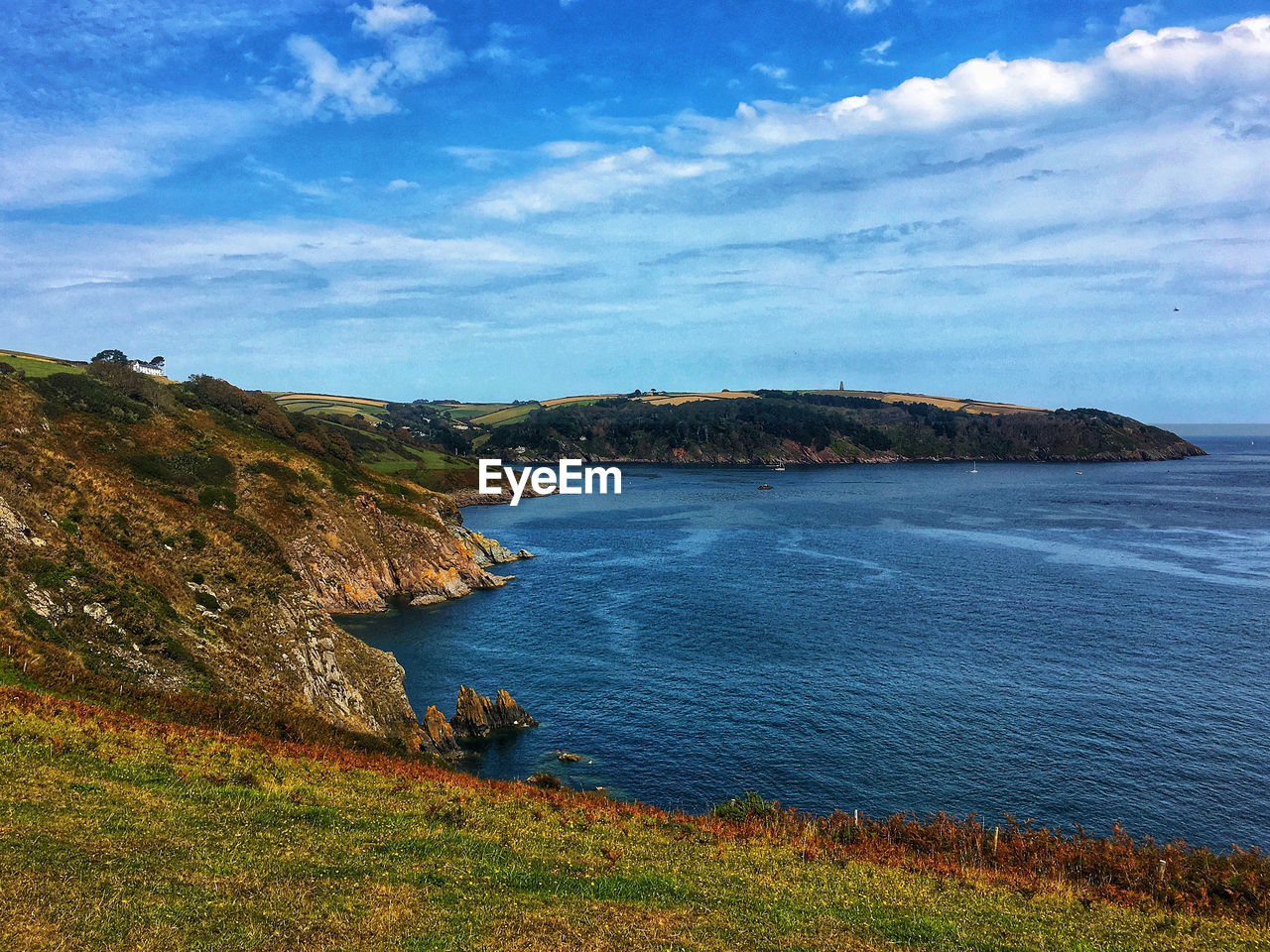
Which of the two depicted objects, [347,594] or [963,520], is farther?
[963,520]

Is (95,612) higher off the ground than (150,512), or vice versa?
(150,512)

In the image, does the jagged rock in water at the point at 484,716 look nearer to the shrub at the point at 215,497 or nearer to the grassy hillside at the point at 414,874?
the grassy hillside at the point at 414,874

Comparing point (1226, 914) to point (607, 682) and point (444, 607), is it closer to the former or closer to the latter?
point (607, 682)

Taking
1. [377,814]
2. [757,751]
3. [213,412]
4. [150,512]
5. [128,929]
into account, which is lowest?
[757,751]

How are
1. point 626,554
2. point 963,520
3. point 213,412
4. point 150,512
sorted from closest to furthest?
point 150,512, point 213,412, point 626,554, point 963,520

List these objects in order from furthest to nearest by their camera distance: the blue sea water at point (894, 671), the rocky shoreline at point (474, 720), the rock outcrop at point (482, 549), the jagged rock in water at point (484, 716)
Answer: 1. the rock outcrop at point (482, 549)
2. the jagged rock in water at point (484, 716)
3. the rocky shoreline at point (474, 720)
4. the blue sea water at point (894, 671)

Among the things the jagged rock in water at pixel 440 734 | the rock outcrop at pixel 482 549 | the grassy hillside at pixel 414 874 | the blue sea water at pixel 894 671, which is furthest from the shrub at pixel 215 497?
the grassy hillside at pixel 414 874

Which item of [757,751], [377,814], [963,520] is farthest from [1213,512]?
[377,814]

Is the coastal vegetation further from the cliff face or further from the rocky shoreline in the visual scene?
the rocky shoreline
